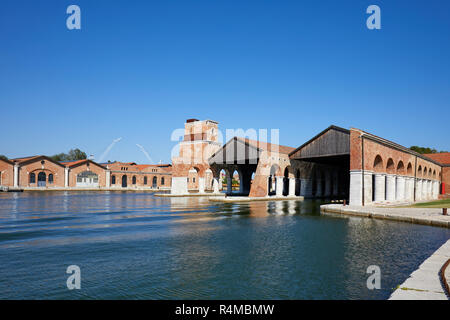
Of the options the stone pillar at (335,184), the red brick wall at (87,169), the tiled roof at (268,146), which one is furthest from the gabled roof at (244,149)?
the red brick wall at (87,169)

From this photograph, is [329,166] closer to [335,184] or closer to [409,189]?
[335,184]

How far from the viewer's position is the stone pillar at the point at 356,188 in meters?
30.8

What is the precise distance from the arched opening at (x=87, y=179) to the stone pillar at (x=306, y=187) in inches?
2358

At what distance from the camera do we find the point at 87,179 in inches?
3346

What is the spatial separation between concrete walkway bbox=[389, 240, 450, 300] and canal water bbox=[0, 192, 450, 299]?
791 millimetres

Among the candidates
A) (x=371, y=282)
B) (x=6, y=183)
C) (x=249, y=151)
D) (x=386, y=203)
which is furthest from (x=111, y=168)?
(x=371, y=282)

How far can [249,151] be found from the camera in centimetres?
4731

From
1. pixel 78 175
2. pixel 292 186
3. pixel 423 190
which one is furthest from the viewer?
pixel 78 175

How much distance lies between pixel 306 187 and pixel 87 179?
60.8 metres

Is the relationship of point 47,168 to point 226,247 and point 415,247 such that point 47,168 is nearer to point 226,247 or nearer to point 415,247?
point 226,247

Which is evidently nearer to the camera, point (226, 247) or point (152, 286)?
point (152, 286)

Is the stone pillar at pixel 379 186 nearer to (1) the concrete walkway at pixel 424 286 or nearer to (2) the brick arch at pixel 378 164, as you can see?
(2) the brick arch at pixel 378 164

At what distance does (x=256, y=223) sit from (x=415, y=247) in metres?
9.66

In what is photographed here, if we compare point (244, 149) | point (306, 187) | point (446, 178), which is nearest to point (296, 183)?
point (306, 187)
